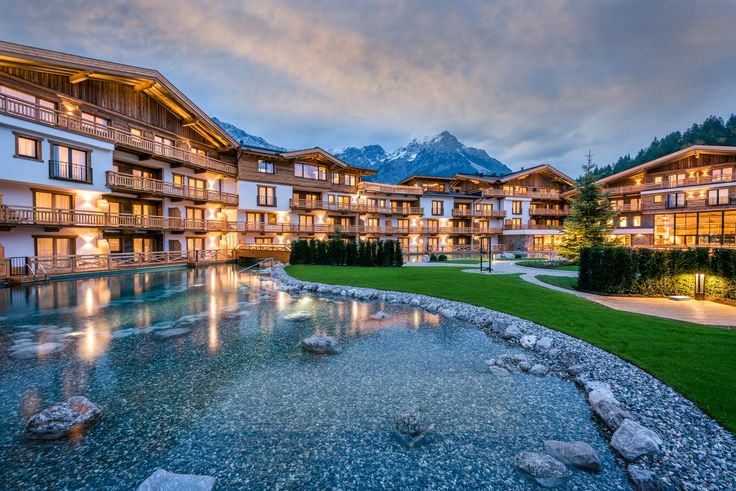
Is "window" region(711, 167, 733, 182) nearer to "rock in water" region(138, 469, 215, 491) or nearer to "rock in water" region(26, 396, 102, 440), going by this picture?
"rock in water" region(138, 469, 215, 491)

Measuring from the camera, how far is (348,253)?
25328 millimetres

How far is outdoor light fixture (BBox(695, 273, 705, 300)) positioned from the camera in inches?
435

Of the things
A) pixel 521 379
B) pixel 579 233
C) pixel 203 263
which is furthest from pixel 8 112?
pixel 579 233

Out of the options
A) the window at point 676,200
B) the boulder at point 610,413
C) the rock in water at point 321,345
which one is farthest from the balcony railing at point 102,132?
the window at point 676,200

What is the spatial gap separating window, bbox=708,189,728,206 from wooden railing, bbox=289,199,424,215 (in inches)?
1190

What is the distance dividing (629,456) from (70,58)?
28.7m

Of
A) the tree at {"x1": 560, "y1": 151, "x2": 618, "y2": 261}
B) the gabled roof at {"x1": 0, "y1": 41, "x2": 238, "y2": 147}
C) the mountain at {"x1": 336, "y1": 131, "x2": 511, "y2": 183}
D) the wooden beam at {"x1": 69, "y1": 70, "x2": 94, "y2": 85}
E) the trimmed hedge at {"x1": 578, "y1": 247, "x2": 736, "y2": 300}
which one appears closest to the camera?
the trimmed hedge at {"x1": 578, "y1": 247, "x2": 736, "y2": 300}

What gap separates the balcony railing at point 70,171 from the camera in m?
18.4

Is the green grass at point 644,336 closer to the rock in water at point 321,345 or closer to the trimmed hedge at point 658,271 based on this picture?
the trimmed hedge at point 658,271

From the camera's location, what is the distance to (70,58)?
60.3 ft

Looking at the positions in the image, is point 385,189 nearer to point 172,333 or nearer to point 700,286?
point 700,286

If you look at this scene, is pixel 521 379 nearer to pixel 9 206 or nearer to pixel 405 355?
pixel 405 355

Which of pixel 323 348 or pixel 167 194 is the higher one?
pixel 167 194

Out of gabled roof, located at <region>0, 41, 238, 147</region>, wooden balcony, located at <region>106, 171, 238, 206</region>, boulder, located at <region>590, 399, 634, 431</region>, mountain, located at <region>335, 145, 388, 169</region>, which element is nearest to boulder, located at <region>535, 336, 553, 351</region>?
boulder, located at <region>590, 399, 634, 431</region>
